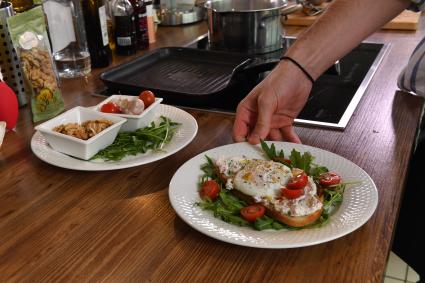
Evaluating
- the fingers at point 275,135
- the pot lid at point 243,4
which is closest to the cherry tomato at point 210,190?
the fingers at point 275,135

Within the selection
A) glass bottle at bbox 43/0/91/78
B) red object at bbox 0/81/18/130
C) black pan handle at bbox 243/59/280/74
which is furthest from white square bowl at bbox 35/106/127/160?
glass bottle at bbox 43/0/91/78

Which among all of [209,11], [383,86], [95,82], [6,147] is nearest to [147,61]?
[95,82]

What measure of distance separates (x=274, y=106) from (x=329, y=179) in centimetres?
23

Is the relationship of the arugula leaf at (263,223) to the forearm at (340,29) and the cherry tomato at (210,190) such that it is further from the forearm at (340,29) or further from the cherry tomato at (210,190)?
the forearm at (340,29)

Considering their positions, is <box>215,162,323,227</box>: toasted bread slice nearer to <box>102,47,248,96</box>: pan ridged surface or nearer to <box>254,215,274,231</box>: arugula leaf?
<box>254,215,274,231</box>: arugula leaf

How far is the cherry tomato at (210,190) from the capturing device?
671 mm

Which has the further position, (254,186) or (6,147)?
(6,147)

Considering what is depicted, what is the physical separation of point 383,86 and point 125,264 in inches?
32.2

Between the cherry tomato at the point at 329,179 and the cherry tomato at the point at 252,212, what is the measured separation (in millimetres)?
110

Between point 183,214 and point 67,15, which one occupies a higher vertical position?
point 67,15

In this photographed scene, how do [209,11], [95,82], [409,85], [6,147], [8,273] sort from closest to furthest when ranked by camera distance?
[8,273], [6,147], [409,85], [95,82], [209,11]

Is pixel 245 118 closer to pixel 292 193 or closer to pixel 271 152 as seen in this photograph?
pixel 271 152

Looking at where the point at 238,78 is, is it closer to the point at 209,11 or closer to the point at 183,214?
the point at 209,11

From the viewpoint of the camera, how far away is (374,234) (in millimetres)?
615
